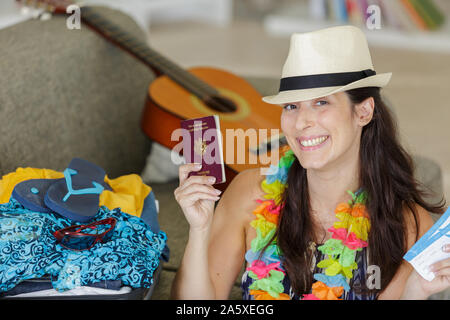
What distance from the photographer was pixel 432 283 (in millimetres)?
1212

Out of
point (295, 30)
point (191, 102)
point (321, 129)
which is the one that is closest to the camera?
point (321, 129)

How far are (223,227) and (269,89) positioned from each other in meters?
1.09

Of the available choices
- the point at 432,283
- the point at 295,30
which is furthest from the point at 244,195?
the point at 295,30

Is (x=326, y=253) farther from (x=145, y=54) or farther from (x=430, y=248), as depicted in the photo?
(x=145, y=54)

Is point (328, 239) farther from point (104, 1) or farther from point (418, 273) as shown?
point (104, 1)

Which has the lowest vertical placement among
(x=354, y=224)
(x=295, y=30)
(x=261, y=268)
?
(x=261, y=268)

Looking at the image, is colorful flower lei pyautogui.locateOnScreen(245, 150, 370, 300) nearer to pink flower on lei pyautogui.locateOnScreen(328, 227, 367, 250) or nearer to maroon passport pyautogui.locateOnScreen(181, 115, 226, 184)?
pink flower on lei pyautogui.locateOnScreen(328, 227, 367, 250)

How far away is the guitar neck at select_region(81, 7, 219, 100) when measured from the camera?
2240 millimetres

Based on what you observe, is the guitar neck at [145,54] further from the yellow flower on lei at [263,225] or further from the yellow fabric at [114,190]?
the yellow flower on lei at [263,225]

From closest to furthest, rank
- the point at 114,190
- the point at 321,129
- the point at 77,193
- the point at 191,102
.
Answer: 1. the point at 321,129
2. the point at 77,193
3. the point at 114,190
4. the point at 191,102

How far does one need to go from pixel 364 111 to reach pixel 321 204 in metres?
0.25

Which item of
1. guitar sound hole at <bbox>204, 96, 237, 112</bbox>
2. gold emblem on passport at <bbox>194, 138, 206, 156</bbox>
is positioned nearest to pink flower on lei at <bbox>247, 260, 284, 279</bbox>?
gold emblem on passport at <bbox>194, 138, 206, 156</bbox>

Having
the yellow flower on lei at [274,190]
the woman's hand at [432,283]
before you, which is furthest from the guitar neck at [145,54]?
the woman's hand at [432,283]

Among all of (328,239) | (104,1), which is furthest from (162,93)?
(104,1)
